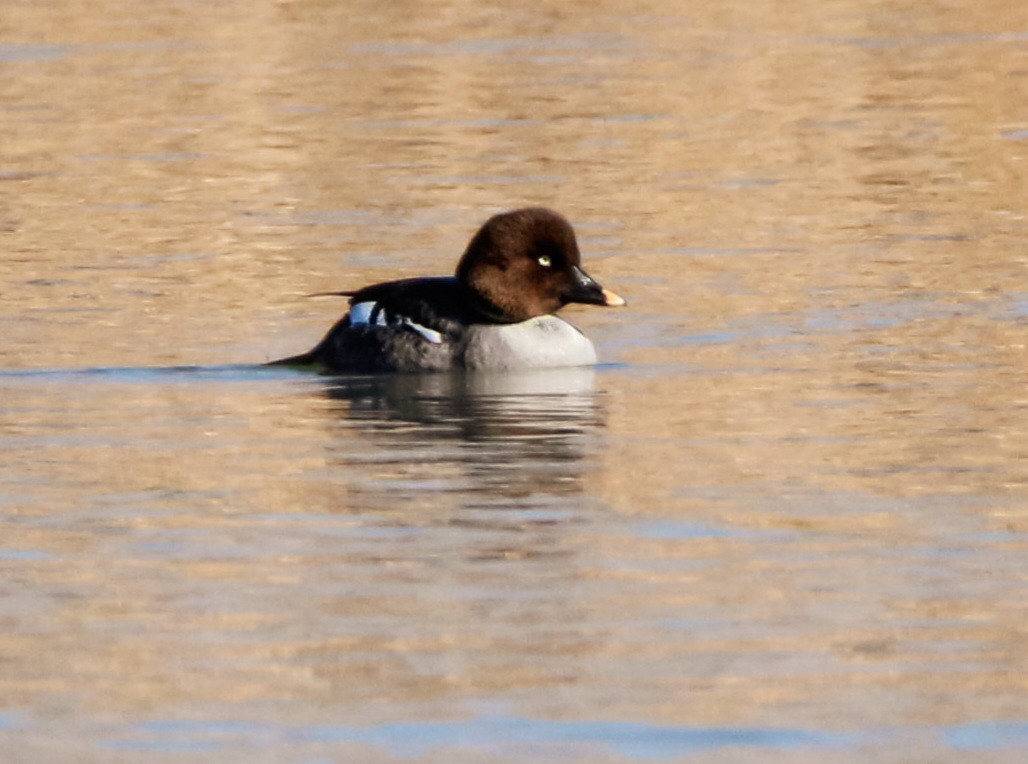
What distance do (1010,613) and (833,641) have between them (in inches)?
20.6

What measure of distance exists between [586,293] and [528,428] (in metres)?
1.92

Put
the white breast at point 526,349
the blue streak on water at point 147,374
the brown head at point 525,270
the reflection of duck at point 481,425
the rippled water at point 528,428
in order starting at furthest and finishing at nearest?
the brown head at point 525,270 < the white breast at point 526,349 < the blue streak on water at point 147,374 < the reflection of duck at point 481,425 < the rippled water at point 528,428

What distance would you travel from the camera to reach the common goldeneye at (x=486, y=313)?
11633mm

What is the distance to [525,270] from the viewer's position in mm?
11750

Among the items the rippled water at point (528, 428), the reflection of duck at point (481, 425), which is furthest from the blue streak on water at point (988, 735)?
the reflection of duck at point (481, 425)

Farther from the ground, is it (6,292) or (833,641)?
(833,641)

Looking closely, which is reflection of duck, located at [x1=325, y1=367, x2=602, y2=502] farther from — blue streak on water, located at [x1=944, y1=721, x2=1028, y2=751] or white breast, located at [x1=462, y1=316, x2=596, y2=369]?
blue streak on water, located at [x1=944, y1=721, x2=1028, y2=751]

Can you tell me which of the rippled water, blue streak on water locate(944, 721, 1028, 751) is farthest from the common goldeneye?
blue streak on water locate(944, 721, 1028, 751)

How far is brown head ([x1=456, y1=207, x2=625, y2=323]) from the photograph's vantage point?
11.7 meters

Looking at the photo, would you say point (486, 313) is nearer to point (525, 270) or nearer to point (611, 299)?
point (525, 270)

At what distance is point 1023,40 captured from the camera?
23.0 meters

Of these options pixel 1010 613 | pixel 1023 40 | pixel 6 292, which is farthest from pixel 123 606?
pixel 1023 40

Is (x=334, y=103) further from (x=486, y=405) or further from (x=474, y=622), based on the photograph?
(x=474, y=622)

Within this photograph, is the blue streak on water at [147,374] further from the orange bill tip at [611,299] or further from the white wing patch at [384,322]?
the orange bill tip at [611,299]
